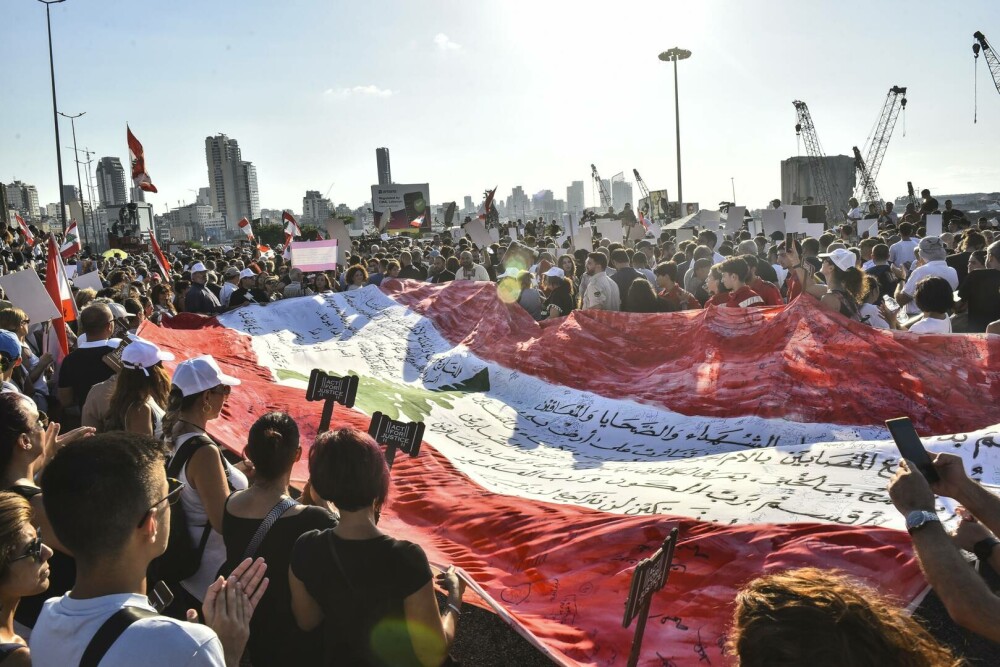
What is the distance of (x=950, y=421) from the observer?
540 centimetres

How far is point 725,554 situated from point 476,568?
56.3 inches

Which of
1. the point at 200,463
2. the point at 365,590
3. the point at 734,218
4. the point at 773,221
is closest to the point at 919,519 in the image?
the point at 365,590

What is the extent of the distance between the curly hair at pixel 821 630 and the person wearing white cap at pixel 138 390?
3.94m

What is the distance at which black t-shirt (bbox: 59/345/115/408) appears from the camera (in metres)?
6.02

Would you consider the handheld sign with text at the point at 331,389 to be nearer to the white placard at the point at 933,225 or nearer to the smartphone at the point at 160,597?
the smartphone at the point at 160,597

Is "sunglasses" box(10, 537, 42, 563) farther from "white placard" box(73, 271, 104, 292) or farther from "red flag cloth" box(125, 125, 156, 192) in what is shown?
"red flag cloth" box(125, 125, 156, 192)

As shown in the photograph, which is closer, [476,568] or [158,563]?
[158,563]

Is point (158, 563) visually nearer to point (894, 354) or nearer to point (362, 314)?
point (894, 354)

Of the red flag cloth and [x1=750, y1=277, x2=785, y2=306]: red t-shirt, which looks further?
the red flag cloth

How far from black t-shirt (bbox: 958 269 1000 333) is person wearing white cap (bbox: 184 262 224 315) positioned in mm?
10188

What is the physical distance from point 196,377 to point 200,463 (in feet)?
1.78

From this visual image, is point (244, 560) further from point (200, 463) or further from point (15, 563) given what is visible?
point (200, 463)

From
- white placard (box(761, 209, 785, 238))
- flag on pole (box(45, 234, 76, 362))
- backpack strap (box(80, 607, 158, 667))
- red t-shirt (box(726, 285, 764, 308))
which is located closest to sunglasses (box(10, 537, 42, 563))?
backpack strap (box(80, 607, 158, 667))

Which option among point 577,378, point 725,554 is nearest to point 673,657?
point 725,554
